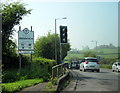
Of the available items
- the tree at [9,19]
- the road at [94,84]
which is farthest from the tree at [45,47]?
the road at [94,84]

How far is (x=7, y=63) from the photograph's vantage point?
19.4 m

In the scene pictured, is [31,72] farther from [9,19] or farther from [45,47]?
[45,47]

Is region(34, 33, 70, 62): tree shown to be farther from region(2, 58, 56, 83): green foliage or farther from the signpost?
the signpost

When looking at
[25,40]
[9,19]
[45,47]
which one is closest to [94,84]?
[25,40]

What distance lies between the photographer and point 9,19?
18.7m

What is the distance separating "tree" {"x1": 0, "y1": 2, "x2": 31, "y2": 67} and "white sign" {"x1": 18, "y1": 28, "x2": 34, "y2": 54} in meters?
1.59

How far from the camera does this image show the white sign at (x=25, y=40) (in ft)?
59.1

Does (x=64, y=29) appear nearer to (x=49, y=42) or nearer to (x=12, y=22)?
(x=12, y=22)

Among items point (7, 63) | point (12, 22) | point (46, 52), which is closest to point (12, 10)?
point (12, 22)

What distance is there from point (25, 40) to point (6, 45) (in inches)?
107

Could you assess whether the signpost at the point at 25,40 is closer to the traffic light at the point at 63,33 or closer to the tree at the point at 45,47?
the traffic light at the point at 63,33

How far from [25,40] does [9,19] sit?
2156 millimetres

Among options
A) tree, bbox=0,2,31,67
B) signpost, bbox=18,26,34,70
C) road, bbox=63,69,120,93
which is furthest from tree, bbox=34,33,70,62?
signpost, bbox=18,26,34,70

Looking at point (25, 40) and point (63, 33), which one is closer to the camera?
point (25, 40)
